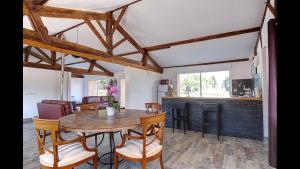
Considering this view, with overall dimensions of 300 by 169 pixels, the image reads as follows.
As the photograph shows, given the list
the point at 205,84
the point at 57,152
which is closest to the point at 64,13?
the point at 57,152

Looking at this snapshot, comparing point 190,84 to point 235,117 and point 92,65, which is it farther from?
point 92,65

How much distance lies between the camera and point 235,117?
383 centimetres

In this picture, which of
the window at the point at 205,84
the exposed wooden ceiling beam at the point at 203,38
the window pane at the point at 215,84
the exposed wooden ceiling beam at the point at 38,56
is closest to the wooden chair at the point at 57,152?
the exposed wooden ceiling beam at the point at 203,38

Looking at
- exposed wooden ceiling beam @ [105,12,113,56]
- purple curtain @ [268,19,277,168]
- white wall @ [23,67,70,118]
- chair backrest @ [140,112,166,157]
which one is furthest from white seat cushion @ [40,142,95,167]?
white wall @ [23,67,70,118]

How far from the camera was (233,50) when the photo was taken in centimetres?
536

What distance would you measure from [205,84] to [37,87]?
733cm

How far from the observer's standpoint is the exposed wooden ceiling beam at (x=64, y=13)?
10.1 feet

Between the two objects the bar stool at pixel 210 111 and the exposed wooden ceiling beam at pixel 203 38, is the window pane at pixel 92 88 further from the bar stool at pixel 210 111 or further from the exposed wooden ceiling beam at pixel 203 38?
the bar stool at pixel 210 111

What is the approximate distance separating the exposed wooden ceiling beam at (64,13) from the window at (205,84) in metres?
4.63

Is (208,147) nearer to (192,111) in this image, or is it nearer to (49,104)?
(192,111)
